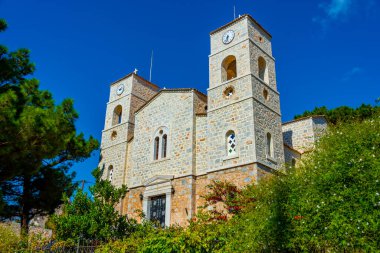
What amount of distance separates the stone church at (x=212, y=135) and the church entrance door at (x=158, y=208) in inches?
1.8

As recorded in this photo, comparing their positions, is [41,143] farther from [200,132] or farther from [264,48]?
[264,48]

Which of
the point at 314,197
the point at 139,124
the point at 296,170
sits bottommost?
the point at 314,197

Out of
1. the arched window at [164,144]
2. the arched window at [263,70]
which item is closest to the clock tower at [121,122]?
the arched window at [164,144]

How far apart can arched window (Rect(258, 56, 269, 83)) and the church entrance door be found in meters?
7.26

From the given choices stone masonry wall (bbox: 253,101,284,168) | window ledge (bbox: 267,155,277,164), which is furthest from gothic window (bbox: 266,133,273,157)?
window ledge (bbox: 267,155,277,164)

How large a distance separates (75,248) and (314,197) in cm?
685

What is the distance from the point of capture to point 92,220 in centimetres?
1184

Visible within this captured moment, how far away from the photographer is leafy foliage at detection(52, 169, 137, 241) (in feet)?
38.1

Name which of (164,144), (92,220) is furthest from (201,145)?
(92,220)

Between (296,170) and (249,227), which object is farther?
(296,170)

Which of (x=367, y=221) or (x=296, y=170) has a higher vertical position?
(x=296, y=170)

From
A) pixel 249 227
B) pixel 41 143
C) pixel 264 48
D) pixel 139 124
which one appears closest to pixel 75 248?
pixel 41 143

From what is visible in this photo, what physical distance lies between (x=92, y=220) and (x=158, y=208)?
4176 mm

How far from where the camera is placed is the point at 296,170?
8234 millimetres
